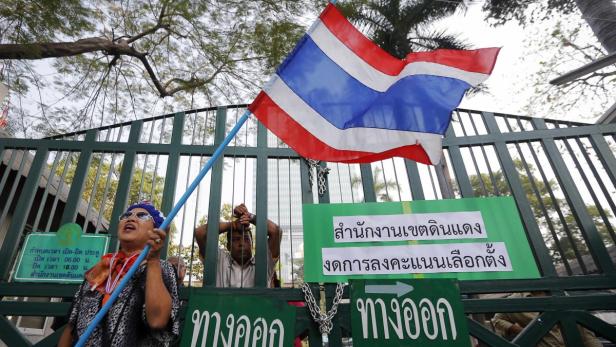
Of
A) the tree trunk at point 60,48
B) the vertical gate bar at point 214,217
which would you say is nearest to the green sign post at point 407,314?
the vertical gate bar at point 214,217

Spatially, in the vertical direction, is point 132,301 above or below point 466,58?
below

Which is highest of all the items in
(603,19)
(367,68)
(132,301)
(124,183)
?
(603,19)

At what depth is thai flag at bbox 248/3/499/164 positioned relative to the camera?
7.32 ft

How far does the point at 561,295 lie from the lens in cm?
238

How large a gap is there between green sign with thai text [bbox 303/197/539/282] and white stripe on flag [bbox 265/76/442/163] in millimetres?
577

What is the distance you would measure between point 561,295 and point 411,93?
182cm

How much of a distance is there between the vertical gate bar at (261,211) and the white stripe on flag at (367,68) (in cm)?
104

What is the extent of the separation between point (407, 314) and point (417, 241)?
54 cm

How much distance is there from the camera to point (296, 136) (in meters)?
2.23

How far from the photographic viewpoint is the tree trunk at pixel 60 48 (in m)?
4.35

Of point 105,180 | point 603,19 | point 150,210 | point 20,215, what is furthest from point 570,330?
point 105,180

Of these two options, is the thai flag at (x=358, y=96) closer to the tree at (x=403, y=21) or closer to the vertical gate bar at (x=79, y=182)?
the vertical gate bar at (x=79, y=182)

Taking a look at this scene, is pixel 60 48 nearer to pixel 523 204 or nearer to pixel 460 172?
pixel 460 172

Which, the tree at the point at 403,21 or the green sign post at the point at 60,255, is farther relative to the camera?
the tree at the point at 403,21
